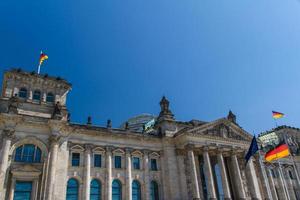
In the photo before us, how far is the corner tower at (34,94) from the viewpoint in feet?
126

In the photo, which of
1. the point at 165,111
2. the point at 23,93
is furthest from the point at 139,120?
the point at 23,93

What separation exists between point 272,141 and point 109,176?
47648mm

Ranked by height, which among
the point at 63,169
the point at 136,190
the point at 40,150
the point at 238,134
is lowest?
the point at 136,190

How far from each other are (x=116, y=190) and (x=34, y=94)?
18250 millimetres

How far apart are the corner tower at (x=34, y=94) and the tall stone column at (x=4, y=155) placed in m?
3.18

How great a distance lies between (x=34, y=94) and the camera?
40969 millimetres

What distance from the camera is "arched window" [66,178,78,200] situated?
36.6m

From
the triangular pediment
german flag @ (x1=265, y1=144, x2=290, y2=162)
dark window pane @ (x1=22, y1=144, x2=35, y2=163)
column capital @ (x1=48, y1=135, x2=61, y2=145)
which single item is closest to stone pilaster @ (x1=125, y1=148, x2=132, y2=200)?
the triangular pediment

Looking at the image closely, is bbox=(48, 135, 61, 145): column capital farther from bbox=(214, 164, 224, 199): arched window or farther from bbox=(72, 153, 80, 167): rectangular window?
bbox=(214, 164, 224, 199): arched window

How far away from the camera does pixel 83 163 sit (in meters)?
39.1

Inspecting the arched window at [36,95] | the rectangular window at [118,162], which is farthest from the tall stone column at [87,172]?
the arched window at [36,95]

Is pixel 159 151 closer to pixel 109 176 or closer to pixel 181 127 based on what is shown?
pixel 181 127

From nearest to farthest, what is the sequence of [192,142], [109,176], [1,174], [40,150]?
[1,174] < [40,150] < [109,176] < [192,142]

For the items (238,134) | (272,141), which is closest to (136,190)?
(238,134)
